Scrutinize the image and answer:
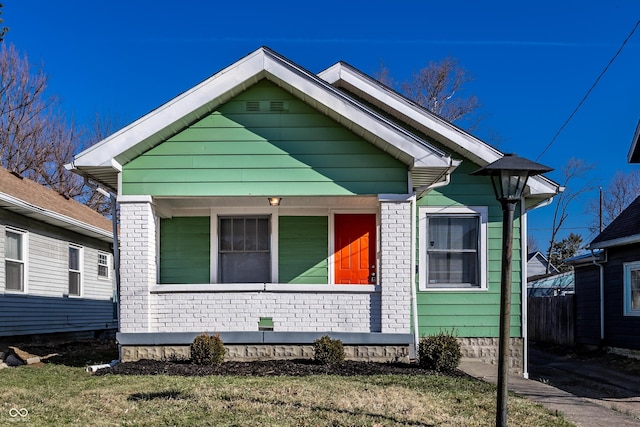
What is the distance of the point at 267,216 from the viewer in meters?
11.6

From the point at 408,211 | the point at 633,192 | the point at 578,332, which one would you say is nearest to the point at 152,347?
the point at 408,211

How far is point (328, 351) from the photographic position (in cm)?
905

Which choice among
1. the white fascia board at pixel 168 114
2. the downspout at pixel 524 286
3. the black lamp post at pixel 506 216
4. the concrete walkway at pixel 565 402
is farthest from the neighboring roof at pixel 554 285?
the black lamp post at pixel 506 216

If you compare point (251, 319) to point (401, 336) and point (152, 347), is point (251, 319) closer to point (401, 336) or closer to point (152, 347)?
point (152, 347)

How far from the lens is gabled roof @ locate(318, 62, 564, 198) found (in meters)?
10.9

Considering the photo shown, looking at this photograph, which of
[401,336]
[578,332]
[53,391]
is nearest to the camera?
[53,391]

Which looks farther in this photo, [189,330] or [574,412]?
[189,330]

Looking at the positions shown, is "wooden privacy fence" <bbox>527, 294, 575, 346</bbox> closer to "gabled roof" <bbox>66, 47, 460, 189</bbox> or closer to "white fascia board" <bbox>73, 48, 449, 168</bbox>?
"gabled roof" <bbox>66, 47, 460, 189</bbox>

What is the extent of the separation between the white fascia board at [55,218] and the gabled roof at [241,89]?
12.7ft

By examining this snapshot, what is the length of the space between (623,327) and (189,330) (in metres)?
11.0

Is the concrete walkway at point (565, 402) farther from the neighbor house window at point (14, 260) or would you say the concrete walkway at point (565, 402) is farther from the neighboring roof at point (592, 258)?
the neighbor house window at point (14, 260)

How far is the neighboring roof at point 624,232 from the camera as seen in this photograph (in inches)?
571

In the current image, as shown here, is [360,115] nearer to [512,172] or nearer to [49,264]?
[512,172]

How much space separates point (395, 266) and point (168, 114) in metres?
4.16
